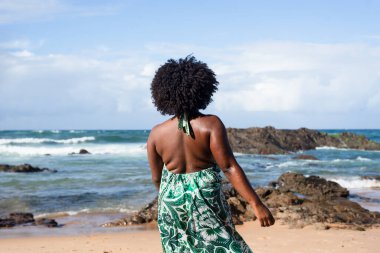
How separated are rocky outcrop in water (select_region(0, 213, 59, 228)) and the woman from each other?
6.94 meters

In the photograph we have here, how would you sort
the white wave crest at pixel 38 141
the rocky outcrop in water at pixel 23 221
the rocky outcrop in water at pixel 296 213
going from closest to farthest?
the rocky outcrop in water at pixel 296 213 → the rocky outcrop in water at pixel 23 221 → the white wave crest at pixel 38 141

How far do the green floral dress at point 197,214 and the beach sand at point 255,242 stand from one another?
4.15 m

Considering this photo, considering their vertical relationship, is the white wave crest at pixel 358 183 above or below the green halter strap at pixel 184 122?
below

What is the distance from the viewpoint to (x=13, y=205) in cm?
1261

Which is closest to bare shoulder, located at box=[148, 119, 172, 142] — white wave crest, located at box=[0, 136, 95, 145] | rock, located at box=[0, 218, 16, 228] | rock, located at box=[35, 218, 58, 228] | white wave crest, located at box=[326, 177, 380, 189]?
rock, located at box=[35, 218, 58, 228]

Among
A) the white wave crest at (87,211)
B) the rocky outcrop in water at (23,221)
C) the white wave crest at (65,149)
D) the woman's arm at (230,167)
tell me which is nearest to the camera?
the woman's arm at (230,167)

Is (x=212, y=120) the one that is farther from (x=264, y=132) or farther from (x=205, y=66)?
(x=264, y=132)

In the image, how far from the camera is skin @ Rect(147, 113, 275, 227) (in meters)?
3.33

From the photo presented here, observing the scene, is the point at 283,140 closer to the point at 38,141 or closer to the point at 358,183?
the point at 38,141

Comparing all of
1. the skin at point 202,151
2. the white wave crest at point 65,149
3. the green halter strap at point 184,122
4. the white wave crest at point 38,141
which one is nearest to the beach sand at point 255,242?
the skin at point 202,151

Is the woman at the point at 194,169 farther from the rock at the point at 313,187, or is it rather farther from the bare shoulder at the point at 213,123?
the rock at the point at 313,187

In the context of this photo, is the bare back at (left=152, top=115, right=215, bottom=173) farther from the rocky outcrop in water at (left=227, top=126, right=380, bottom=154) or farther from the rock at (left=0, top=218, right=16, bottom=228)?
the rocky outcrop in water at (left=227, top=126, right=380, bottom=154)

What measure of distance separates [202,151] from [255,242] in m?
4.87

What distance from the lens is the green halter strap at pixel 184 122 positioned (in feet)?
11.1
